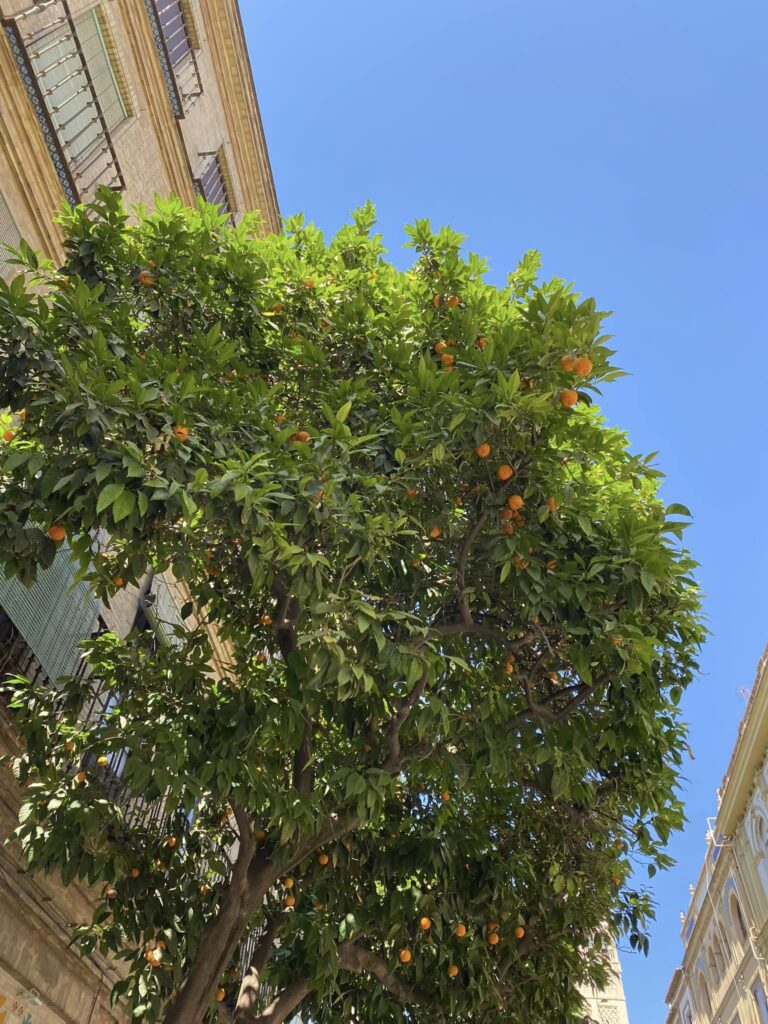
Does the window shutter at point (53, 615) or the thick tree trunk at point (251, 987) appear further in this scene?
the window shutter at point (53, 615)

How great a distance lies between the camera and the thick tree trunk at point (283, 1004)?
6000 millimetres

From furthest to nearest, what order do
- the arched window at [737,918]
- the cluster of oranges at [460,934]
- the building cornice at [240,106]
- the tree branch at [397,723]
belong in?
the arched window at [737,918], the building cornice at [240,106], the cluster of oranges at [460,934], the tree branch at [397,723]

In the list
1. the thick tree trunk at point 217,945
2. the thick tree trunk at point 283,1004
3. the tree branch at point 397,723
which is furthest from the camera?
the thick tree trunk at point 283,1004

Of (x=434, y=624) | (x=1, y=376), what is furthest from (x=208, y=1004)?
(x=1, y=376)

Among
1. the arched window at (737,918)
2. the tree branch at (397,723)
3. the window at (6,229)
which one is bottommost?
the tree branch at (397,723)

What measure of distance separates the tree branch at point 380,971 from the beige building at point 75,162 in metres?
2.70

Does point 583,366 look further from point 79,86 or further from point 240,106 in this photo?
point 240,106

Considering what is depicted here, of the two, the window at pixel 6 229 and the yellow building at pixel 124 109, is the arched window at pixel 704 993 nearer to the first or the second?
the yellow building at pixel 124 109

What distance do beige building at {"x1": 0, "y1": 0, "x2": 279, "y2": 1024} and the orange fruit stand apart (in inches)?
167

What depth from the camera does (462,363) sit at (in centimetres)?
527

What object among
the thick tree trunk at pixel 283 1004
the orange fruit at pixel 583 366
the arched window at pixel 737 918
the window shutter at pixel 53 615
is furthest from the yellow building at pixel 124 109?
the arched window at pixel 737 918

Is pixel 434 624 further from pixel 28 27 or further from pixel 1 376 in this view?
pixel 28 27

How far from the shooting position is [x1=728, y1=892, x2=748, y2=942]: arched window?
23.8 meters

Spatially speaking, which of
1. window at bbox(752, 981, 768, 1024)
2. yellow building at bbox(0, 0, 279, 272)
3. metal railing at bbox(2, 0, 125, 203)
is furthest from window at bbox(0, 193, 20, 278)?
window at bbox(752, 981, 768, 1024)
